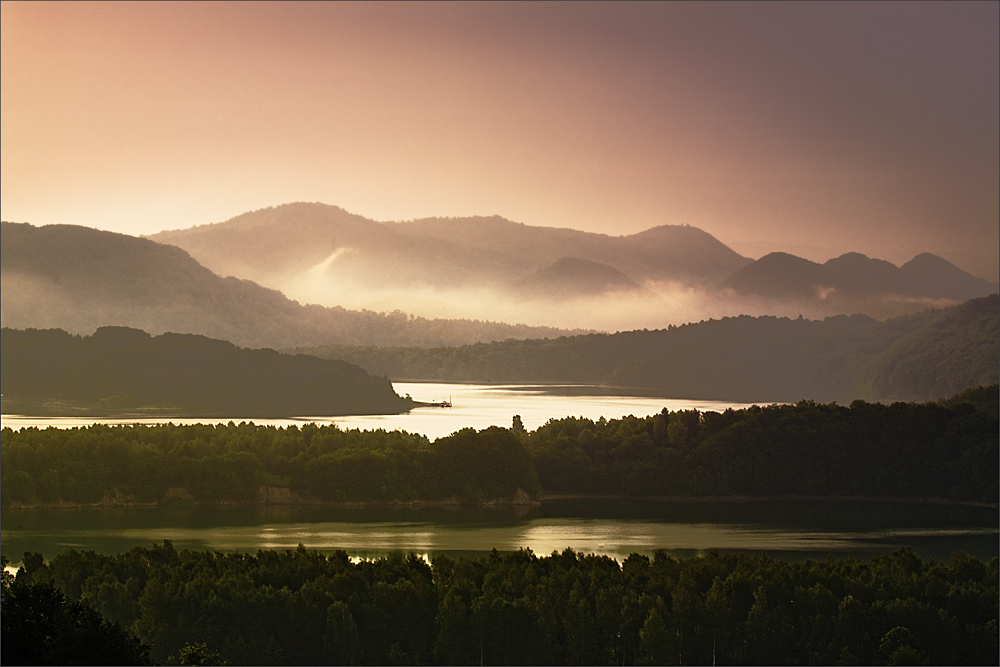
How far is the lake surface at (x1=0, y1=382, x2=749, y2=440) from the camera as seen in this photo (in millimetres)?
69000

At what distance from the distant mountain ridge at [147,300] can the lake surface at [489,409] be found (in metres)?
22.1

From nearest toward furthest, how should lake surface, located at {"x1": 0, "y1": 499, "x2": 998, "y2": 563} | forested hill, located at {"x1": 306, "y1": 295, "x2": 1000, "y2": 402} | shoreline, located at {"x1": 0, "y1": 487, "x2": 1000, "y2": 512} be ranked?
lake surface, located at {"x1": 0, "y1": 499, "x2": 998, "y2": 563} → shoreline, located at {"x1": 0, "y1": 487, "x2": 1000, "y2": 512} → forested hill, located at {"x1": 306, "y1": 295, "x2": 1000, "y2": 402}

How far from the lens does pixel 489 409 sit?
80938 millimetres

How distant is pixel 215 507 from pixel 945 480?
29011mm

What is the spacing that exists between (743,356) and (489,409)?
126 feet

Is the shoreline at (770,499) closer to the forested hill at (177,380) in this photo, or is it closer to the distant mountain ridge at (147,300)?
the forested hill at (177,380)

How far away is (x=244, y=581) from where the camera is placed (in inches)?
1041

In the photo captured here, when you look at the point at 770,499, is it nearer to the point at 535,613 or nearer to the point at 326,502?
the point at 326,502

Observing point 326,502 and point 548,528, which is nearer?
point 548,528

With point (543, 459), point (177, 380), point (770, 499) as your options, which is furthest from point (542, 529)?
point (177, 380)

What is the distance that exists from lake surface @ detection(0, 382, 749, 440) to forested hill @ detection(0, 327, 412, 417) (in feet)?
14.7

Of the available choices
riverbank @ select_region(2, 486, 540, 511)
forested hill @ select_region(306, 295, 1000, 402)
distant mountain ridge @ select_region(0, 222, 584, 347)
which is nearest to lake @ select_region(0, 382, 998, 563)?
riverbank @ select_region(2, 486, 540, 511)

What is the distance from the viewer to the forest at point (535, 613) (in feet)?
81.7

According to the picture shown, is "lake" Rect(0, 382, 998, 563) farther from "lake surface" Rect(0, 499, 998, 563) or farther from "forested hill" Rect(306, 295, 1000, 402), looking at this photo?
"forested hill" Rect(306, 295, 1000, 402)
